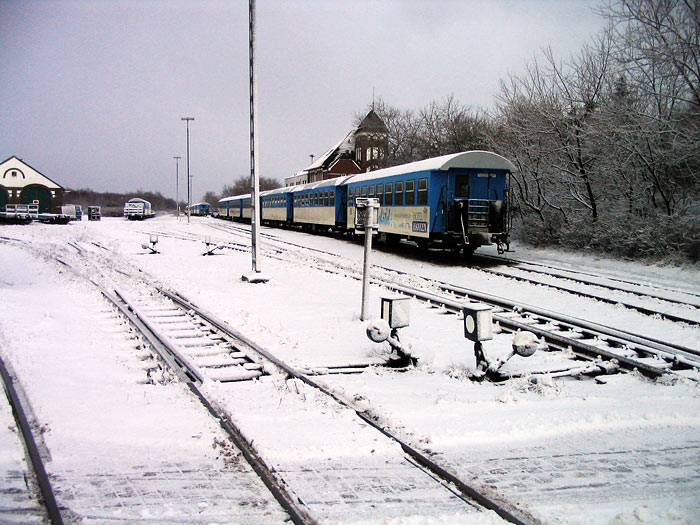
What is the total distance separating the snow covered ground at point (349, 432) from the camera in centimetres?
331

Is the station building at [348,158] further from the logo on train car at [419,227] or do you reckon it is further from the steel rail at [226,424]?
the steel rail at [226,424]

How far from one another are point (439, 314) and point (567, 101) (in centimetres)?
1592

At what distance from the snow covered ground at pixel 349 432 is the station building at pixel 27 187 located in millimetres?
57990

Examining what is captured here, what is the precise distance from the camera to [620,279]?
13812mm

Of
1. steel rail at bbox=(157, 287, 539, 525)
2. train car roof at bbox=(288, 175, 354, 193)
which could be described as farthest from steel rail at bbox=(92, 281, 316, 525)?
train car roof at bbox=(288, 175, 354, 193)

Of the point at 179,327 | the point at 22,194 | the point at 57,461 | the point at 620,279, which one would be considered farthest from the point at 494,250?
the point at 22,194

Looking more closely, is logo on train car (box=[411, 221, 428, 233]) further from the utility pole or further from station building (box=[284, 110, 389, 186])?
station building (box=[284, 110, 389, 186])

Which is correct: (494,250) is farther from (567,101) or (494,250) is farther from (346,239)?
(346,239)

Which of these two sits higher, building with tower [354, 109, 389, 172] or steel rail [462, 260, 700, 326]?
building with tower [354, 109, 389, 172]

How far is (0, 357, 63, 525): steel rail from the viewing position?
3.09 metres

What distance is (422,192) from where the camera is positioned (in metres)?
17.2

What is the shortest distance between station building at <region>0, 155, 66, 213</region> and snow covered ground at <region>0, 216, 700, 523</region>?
58.0 m

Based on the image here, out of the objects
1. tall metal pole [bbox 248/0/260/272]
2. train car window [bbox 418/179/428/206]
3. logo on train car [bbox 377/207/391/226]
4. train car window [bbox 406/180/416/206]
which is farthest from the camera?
logo on train car [bbox 377/207/391/226]

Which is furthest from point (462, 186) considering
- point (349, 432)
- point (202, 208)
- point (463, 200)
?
point (202, 208)
